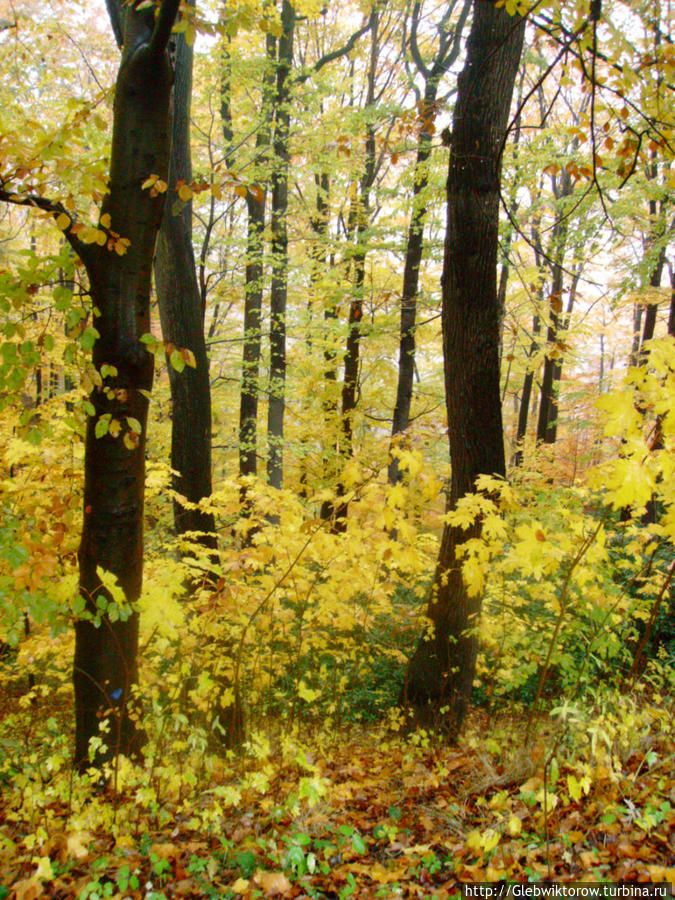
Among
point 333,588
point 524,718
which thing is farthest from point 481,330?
point 524,718

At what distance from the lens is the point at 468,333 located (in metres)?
3.86

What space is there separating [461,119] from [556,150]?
4.11m

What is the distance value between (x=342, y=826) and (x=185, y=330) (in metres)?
4.06

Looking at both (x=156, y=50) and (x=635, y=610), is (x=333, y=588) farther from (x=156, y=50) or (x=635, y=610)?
(x=156, y=50)

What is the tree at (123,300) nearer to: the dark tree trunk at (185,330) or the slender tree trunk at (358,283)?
the dark tree trunk at (185,330)

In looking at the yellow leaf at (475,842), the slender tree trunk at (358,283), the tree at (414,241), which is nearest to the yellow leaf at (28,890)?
the yellow leaf at (475,842)

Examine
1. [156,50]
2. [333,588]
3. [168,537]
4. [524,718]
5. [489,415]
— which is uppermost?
[156,50]

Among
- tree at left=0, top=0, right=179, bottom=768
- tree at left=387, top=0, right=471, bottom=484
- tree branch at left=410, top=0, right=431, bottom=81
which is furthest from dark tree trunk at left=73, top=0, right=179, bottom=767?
tree branch at left=410, top=0, right=431, bottom=81

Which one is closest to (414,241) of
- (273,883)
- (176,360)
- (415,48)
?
(415,48)

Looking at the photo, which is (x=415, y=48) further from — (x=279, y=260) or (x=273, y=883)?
(x=273, y=883)

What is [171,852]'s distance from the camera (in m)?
2.29

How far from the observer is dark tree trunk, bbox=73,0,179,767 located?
2.55 metres

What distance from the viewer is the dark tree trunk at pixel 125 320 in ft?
8.36

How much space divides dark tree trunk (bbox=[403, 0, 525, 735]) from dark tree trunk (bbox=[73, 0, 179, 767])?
2.21 metres
